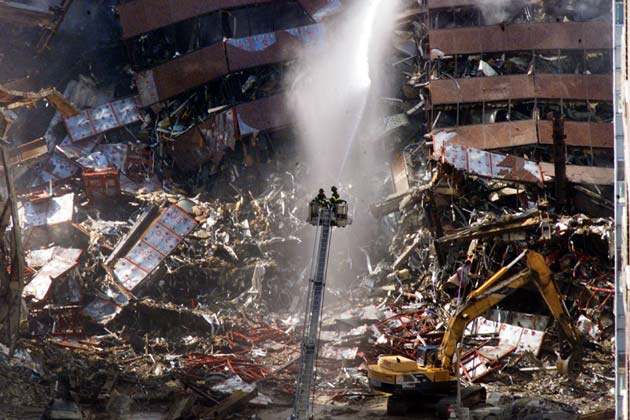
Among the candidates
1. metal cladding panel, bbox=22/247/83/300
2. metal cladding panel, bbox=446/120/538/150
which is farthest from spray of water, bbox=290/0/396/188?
metal cladding panel, bbox=22/247/83/300

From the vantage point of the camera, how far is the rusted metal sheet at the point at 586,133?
39.2 meters

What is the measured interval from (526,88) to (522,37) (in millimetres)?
2039

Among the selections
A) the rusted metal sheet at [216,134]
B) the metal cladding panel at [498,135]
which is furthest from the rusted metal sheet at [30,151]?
the metal cladding panel at [498,135]

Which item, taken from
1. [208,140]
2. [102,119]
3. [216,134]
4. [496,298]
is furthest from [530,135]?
[102,119]

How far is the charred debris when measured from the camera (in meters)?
26.5

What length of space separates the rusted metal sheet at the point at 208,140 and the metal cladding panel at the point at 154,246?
16.9 feet

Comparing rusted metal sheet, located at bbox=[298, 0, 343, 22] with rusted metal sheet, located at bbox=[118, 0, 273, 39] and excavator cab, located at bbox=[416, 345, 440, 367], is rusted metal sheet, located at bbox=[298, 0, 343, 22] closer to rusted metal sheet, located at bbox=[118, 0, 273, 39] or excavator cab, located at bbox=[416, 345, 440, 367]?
rusted metal sheet, located at bbox=[118, 0, 273, 39]

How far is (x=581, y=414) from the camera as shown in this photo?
925 inches

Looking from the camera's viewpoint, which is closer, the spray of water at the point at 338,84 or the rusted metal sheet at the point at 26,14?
the rusted metal sheet at the point at 26,14

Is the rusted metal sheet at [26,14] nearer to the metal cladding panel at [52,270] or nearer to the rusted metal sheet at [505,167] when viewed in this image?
the metal cladding panel at [52,270]

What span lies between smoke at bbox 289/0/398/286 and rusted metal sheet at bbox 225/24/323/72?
0.61m

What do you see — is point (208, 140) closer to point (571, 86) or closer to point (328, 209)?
point (571, 86)

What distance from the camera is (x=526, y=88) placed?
39844mm

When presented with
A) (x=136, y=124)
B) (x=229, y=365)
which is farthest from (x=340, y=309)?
(x=136, y=124)
